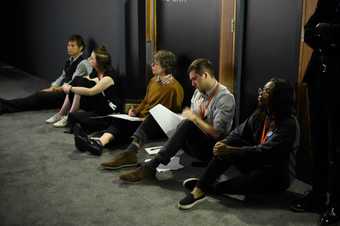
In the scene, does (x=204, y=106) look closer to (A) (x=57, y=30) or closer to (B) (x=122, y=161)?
(B) (x=122, y=161)

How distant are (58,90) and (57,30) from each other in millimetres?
1558

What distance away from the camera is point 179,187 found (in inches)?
117

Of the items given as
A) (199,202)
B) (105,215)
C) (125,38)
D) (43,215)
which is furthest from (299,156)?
(125,38)

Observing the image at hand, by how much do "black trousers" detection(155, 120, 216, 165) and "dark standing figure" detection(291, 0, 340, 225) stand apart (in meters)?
0.71

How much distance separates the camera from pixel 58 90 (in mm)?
4672

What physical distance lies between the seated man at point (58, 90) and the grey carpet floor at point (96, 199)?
3.81 feet

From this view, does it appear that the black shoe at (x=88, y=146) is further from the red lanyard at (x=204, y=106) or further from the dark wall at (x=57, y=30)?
the dark wall at (x=57, y=30)

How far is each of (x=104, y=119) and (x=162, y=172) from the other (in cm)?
112

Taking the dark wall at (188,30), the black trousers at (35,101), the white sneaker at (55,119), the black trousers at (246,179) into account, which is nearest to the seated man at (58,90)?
the black trousers at (35,101)

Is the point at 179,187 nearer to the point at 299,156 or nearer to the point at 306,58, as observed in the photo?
the point at 299,156

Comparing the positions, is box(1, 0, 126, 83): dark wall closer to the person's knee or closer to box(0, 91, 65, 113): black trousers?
box(0, 91, 65, 113): black trousers

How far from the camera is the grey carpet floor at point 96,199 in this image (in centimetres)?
252

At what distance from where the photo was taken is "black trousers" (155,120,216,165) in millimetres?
2941

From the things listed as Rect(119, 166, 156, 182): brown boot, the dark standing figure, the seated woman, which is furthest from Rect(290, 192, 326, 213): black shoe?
the seated woman
